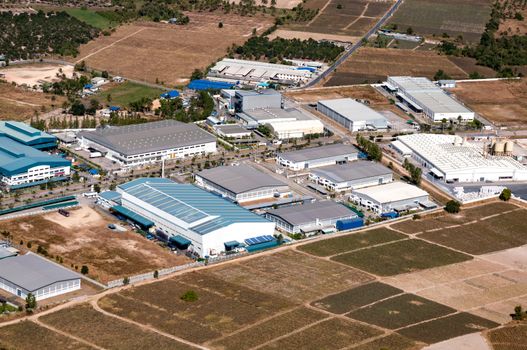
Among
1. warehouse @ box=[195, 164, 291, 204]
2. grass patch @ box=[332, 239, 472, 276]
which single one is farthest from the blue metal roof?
grass patch @ box=[332, 239, 472, 276]

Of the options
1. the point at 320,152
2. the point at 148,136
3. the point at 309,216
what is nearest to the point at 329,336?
the point at 309,216

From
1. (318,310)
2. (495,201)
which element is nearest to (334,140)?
(495,201)

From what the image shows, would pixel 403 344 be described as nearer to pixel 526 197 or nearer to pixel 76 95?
pixel 526 197

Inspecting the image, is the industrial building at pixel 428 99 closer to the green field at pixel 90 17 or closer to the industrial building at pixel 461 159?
the industrial building at pixel 461 159

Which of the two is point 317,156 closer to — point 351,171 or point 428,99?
point 351,171

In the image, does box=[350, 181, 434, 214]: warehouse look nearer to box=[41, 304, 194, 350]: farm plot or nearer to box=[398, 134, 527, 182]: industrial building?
box=[398, 134, 527, 182]: industrial building

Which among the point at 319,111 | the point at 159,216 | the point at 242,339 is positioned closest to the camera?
the point at 242,339
